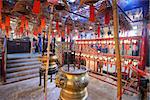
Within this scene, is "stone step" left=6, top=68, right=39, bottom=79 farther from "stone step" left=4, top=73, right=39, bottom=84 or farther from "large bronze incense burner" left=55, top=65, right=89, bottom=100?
"large bronze incense burner" left=55, top=65, right=89, bottom=100

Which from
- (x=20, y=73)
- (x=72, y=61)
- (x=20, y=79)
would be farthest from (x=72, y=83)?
(x=20, y=73)

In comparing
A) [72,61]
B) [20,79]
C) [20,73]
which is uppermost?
[72,61]

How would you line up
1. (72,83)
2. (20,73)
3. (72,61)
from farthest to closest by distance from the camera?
(20,73)
(72,61)
(72,83)

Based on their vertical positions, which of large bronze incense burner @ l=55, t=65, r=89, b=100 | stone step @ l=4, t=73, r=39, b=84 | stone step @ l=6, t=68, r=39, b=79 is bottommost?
stone step @ l=4, t=73, r=39, b=84

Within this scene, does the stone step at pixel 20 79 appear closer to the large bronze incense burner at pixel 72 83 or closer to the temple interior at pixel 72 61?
A: the temple interior at pixel 72 61

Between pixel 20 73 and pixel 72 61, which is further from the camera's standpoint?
pixel 20 73

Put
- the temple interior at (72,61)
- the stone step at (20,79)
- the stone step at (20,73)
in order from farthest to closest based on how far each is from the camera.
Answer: the stone step at (20,73)
the stone step at (20,79)
the temple interior at (72,61)

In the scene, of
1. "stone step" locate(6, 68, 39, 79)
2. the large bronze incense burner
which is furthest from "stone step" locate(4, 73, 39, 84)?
the large bronze incense burner

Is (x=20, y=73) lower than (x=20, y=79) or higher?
higher

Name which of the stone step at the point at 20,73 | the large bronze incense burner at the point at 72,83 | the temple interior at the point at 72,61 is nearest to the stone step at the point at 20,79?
the temple interior at the point at 72,61

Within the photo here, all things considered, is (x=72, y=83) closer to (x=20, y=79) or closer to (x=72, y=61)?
(x=72, y=61)

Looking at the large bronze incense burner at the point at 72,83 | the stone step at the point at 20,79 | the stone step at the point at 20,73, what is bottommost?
the stone step at the point at 20,79

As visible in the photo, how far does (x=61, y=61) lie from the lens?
409 inches

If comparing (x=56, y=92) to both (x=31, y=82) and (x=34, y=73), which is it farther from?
(x=34, y=73)
